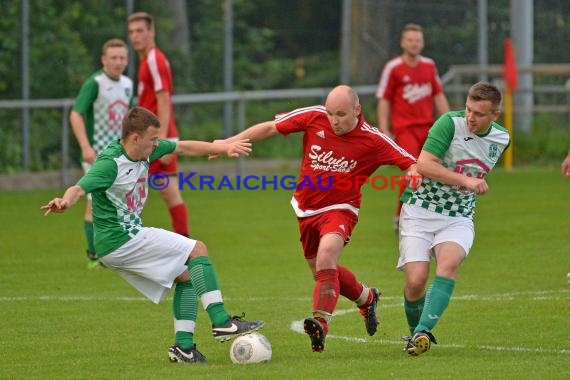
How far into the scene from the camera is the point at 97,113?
42.8ft

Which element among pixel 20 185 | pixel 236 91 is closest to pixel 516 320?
pixel 20 185

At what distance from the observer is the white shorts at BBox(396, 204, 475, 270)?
324 inches

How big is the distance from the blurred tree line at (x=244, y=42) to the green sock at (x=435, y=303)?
1201 centimetres

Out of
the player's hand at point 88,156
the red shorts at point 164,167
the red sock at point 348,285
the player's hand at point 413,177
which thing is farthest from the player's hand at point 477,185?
the red shorts at point 164,167

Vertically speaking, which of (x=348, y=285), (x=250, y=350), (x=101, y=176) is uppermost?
(x=101, y=176)

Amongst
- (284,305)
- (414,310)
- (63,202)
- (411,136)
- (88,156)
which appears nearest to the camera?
(63,202)

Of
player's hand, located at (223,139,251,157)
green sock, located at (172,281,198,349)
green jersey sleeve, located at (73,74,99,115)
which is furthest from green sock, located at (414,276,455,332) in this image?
green jersey sleeve, located at (73,74,99,115)

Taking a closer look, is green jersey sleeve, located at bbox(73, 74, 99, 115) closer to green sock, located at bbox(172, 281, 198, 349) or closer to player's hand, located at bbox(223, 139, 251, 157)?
player's hand, located at bbox(223, 139, 251, 157)

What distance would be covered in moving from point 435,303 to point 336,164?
1.21 meters

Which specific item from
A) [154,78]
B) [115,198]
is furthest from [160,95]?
[115,198]

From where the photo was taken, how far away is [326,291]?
8.13 m

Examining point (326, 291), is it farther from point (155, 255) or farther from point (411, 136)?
point (411, 136)

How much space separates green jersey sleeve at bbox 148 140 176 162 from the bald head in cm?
102

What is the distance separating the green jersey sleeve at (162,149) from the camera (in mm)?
8273
